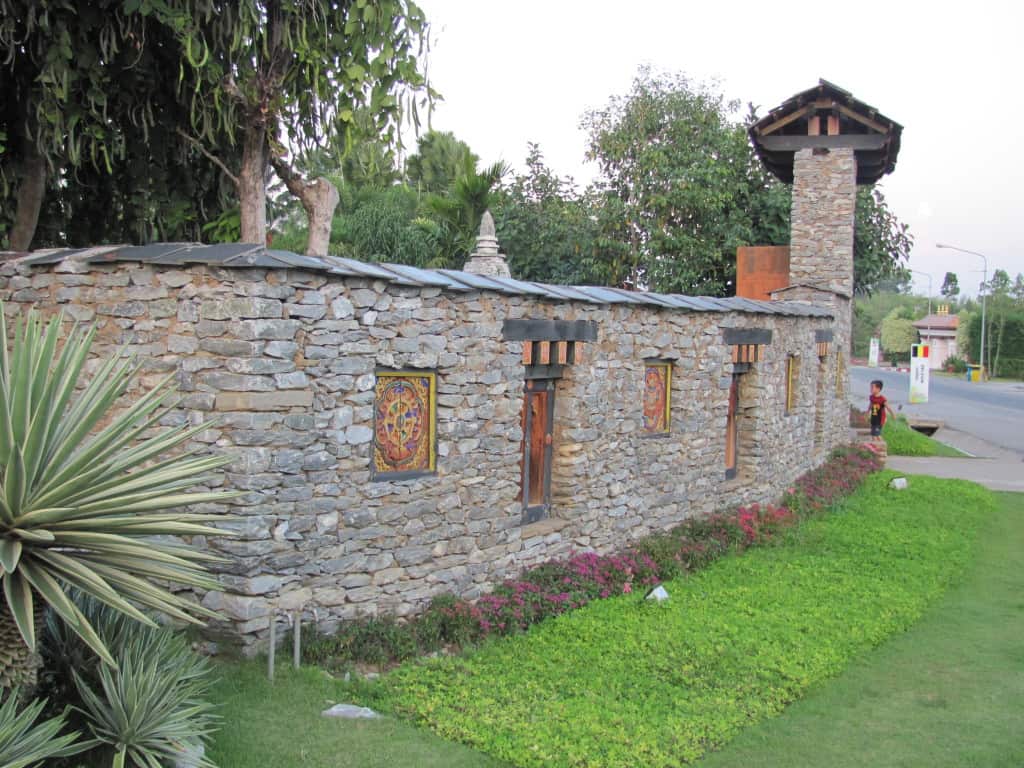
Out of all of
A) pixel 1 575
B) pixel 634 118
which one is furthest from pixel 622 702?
pixel 634 118

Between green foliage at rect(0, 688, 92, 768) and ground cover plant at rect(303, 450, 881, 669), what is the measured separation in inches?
93.7

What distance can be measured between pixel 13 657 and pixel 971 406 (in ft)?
130

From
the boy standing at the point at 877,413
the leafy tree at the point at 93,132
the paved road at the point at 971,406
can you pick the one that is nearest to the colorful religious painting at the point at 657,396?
the leafy tree at the point at 93,132

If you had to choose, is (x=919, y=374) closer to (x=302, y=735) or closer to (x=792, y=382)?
(x=792, y=382)

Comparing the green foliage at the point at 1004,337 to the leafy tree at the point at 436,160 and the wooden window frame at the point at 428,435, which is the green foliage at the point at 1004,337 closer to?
the leafy tree at the point at 436,160

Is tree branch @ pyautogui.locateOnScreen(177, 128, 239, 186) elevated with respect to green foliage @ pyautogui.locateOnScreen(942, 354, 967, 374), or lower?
elevated

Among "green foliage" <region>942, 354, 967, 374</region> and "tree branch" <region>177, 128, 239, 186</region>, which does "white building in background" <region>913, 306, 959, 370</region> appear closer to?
"green foliage" <region>942, 354, 967, 374</region>

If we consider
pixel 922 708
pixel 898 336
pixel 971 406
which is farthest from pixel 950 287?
pixel 922 708

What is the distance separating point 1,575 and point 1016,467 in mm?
20788

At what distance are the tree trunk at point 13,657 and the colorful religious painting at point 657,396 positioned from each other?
300 inches

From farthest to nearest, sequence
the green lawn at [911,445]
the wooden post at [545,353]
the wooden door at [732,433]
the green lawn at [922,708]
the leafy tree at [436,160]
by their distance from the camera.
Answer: the leafy tree at [436,160]
the green lawn at [911,445]
the wooden door at [732,433]
the wooden post at [545,353]
the green lawn at [922,708]

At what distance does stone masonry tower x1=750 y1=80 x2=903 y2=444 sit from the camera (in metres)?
19.1

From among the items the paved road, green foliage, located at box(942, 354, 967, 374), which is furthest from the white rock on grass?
green foliage, located at box(942, 354, 967, 374)

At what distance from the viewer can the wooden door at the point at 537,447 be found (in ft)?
31.6
